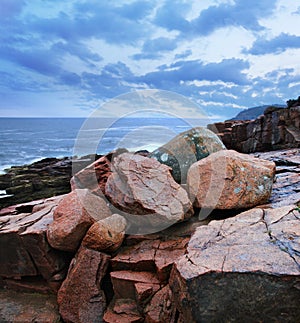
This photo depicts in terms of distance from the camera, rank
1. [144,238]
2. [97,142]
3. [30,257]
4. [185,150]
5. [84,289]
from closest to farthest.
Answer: [84,289] → [144,238] → [30,257] → [185,150] → [97,142]

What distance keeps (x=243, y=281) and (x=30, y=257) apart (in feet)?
14.6

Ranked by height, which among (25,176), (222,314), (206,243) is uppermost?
(206,243)

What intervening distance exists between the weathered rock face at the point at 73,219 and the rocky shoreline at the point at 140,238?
0.07 ft

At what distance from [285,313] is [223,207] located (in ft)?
8.04

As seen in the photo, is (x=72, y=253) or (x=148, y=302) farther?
(x=72, y=253)

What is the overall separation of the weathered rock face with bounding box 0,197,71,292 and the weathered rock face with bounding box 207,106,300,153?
1288cm

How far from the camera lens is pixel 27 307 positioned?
5637mm

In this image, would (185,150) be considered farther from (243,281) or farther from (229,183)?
(243,281)

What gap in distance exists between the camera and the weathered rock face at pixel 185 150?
714 cm

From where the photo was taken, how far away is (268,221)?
4406 mm

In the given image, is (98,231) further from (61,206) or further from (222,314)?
(222,314)

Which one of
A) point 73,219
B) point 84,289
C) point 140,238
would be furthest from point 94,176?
point 84,289

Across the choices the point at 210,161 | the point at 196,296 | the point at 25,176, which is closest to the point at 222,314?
the point at 196,296

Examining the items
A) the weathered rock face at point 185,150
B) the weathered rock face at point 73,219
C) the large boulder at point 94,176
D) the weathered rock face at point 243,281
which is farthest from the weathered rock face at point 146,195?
the weathered rock face at point 243,281
